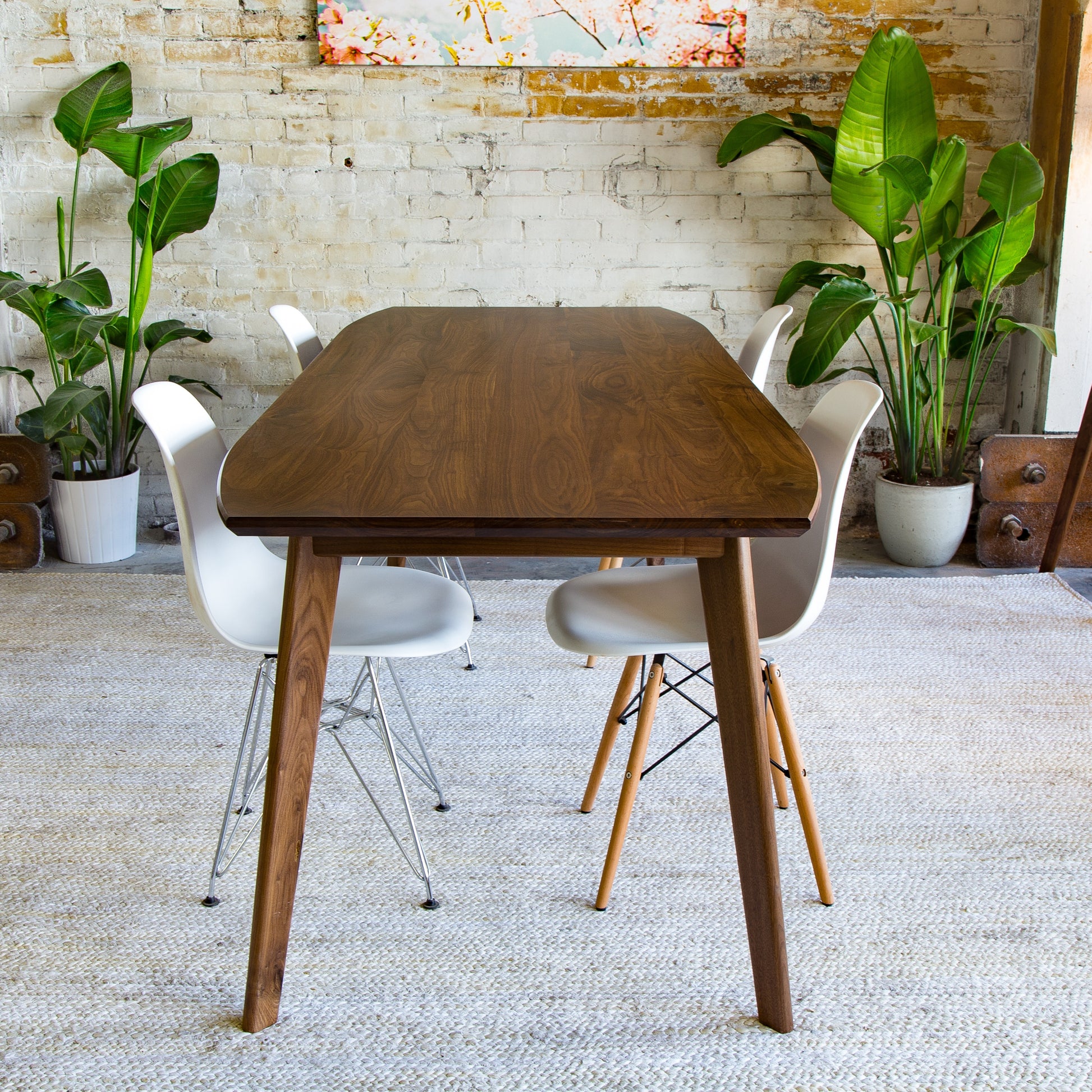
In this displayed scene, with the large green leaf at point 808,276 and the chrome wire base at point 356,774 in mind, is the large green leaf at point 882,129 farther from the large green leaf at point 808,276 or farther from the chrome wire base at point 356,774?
the chrome wire base at point 356,774

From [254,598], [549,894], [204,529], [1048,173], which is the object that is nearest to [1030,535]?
[1048,173]

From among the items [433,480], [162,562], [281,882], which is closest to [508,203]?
[162,562]

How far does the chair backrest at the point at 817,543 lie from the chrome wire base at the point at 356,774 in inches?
28.1

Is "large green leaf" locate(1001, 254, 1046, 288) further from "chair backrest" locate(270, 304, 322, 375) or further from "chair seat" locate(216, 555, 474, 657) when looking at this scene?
"chair seat" locate(216, 555, 474, 657)

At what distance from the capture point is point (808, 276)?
12.3 ft

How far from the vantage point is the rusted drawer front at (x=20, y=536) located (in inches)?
148

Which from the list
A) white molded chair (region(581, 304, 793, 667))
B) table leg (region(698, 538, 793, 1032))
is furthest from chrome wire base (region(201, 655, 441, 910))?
white molded chair (region(581, 304, 793, 667))

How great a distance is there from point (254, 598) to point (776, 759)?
108 centimetres

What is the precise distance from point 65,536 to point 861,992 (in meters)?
3.14

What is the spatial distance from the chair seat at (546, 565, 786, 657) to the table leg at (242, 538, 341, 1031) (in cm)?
43

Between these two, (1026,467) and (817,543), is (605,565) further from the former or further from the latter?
(1026,467)

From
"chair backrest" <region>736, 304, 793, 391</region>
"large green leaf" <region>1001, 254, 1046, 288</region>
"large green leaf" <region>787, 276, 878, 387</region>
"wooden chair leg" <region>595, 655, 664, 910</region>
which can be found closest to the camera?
"wooden chair leg" <region>595, 655, 664, 910</region>

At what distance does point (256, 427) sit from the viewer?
193 centimetres

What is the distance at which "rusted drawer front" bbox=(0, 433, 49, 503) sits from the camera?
3.71 meters
